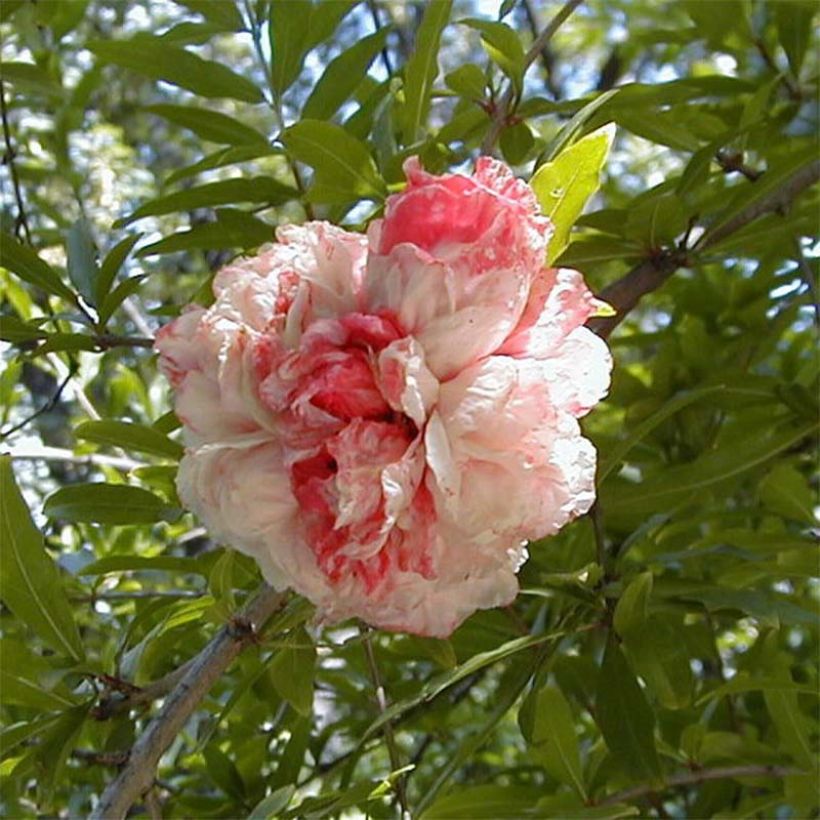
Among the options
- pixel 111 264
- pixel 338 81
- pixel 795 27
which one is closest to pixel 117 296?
pixel 111 264

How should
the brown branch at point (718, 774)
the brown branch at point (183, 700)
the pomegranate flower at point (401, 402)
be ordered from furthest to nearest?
the brown branch at point (718, 774) → the brown branch at point (183, 700) → the pomegranate flower at point (401, 402)

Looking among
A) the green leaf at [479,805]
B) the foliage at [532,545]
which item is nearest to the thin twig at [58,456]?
the foliage at [532,545]

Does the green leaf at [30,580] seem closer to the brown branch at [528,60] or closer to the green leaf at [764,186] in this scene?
the brown branch at [528,60]

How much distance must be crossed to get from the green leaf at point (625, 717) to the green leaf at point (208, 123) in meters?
0.47

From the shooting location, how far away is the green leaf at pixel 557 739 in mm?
879

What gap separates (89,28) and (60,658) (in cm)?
198

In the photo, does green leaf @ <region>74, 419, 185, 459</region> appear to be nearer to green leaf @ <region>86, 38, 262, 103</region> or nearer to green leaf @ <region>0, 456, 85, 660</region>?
green leaf @ <region>0, 456, 85, 660</region>

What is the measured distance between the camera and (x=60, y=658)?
0.88m

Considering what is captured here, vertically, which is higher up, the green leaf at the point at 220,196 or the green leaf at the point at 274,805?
the green leaf at the point at 220,196

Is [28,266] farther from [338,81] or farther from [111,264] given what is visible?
[338,81]

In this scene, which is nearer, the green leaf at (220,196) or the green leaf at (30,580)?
the green leaf at (30,580)

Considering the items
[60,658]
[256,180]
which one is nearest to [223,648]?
[60,658]

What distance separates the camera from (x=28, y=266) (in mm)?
996

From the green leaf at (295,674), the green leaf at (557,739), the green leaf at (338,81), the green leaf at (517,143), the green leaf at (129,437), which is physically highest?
the green leaf at (338,81)
